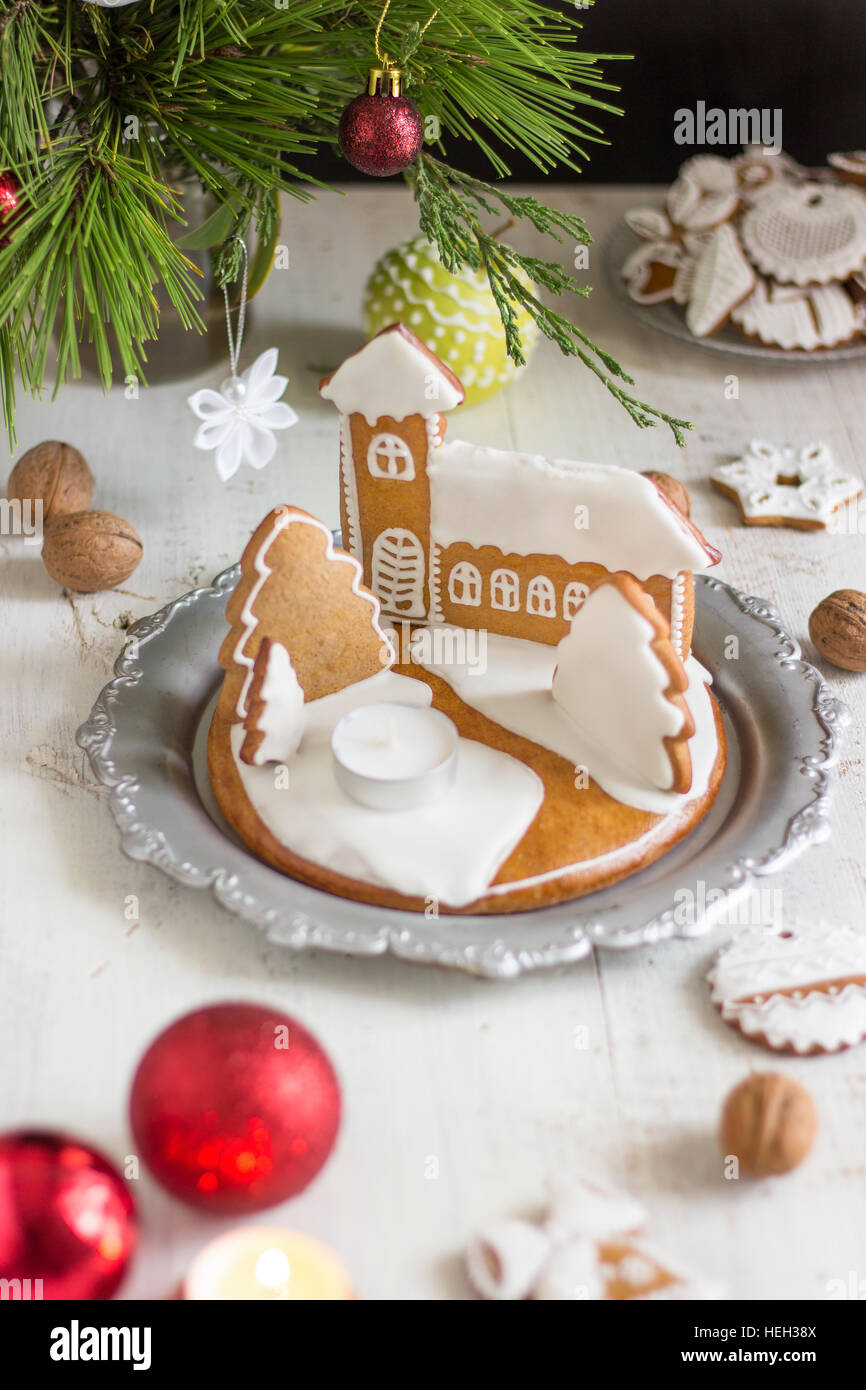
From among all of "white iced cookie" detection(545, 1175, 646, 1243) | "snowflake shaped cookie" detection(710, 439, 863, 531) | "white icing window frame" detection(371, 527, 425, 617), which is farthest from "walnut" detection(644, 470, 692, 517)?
"white iced cookie" detection(545, 1175, 646, 1243)

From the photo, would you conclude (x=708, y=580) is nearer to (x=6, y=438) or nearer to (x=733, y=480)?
(x=733, y=480)

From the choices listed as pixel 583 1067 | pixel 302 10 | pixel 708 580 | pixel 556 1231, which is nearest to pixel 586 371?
pixel 708 580

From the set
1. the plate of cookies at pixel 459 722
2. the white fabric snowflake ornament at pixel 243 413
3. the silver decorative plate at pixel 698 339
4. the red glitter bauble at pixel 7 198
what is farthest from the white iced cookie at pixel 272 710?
the silver decorative plate at pixel 698 339

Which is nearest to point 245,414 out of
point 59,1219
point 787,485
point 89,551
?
point 89,551

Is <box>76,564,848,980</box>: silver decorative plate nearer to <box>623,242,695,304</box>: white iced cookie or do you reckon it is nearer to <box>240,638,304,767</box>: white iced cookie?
<box>240,638,304,767</box>: white iced cookie

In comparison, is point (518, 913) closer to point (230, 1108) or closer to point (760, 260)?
point (230, 1108)

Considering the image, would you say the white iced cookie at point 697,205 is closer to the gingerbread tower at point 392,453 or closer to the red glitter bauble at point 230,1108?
the gingerbread tower at point 392,453
